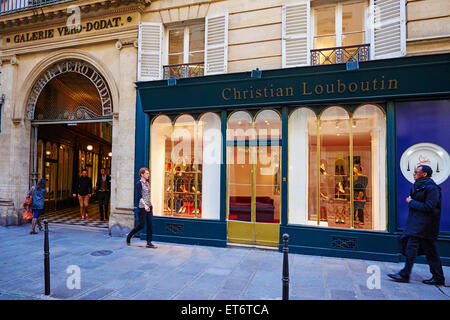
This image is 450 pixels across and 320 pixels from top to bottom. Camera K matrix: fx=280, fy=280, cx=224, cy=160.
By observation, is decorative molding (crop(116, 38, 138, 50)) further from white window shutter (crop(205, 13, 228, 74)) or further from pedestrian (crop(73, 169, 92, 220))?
pedestrian (crop(73, 169, 92, 220))

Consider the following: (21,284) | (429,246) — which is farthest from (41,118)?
(429,246)

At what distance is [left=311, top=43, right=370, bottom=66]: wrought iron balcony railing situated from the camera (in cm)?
652

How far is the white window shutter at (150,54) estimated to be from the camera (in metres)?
8.08

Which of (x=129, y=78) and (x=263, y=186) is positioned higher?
(x=129, y=78)

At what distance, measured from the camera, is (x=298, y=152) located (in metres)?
6.92

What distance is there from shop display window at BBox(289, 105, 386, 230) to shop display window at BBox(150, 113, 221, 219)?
2.06 m

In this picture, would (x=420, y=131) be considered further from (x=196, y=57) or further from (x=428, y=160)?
(x=196, y=57)

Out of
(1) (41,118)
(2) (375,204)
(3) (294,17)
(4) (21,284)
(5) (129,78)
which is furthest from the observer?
(1) (41,118)

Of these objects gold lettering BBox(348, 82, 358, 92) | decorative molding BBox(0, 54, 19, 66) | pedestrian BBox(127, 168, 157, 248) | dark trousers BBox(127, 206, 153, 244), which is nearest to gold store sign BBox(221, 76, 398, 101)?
gold lettering BBox(348, 82, 358, 92)

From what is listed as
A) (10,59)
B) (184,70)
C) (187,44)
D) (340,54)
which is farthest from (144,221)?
(10,59)

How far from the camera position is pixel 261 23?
7250mm

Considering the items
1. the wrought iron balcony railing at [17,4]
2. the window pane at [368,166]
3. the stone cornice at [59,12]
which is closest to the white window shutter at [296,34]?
the window pane at [368,166]

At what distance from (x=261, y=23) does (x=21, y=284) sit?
7.49m
